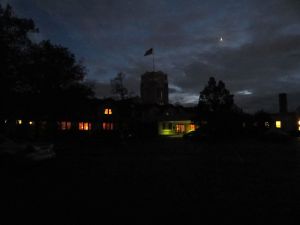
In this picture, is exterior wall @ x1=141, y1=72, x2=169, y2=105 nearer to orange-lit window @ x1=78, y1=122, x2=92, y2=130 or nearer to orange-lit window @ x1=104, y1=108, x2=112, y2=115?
orange-lit window @ x1=104, y1=108, x2=112, y2=115

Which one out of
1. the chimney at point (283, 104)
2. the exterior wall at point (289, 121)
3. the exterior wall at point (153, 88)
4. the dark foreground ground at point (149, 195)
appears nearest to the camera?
the dark foreground ground at point (149, 195)

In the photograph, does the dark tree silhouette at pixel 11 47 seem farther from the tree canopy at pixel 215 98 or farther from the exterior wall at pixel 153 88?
the exterior wall at pixel 153 88

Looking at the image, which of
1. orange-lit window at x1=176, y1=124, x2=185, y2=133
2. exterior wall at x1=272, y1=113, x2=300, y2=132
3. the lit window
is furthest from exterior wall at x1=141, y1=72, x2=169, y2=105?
exterior wall at x1=272, y1=113, x2=300, y2=132

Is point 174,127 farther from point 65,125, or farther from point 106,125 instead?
point 65,125

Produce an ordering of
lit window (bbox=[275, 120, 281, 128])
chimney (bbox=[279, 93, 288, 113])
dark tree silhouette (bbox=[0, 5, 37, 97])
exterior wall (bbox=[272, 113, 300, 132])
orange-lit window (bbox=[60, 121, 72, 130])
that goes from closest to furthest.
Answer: dark tree silhouette (bbox=[0, 5, 37, 97]) → orange-lit window (bbox=[60, 121, 72, 130]) → exterior wall (bbox=[272, 113, 300, 132]) → lit window (bbox=[275, 120, 281, 128]) → chimney (bbox=[279, 93, 288, 113])

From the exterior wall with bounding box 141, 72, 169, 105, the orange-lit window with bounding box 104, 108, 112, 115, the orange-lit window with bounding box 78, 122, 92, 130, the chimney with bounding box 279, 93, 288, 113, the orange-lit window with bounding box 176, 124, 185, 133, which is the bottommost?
the orange-lit window with bounding box 176, 124, 185, 133

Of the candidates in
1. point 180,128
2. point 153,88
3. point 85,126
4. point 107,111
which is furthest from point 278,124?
point 153,88

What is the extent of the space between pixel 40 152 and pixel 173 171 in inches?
229

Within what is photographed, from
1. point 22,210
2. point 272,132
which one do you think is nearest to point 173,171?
point 22,210

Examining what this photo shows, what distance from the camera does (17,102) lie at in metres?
26.7

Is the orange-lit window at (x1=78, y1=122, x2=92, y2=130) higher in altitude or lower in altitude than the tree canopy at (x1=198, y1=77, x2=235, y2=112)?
lower

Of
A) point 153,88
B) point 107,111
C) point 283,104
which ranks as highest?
point 153,88

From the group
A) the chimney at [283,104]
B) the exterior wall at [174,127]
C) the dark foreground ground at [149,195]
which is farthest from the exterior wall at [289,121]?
the dark foreground ground at [149,195]

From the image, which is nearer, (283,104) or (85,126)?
(85,126)
